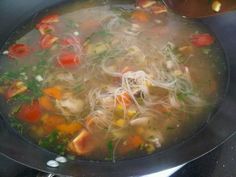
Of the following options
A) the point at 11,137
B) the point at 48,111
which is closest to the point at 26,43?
the point at 48,111

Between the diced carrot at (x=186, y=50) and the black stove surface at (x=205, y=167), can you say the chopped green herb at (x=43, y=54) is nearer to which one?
the black stove surface at (x=205, y=167)

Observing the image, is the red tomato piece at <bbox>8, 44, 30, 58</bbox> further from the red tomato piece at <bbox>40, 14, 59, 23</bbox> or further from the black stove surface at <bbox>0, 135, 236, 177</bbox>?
the black stove surface at <bbox>0, 135, 236, 177</bbox>

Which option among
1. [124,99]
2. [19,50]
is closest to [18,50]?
[19,50]

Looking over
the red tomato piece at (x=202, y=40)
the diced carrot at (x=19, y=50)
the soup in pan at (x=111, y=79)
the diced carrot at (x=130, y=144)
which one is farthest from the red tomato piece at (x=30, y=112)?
the red tomato piece at (x=202, y=40)

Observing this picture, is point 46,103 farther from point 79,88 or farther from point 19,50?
point 19,50

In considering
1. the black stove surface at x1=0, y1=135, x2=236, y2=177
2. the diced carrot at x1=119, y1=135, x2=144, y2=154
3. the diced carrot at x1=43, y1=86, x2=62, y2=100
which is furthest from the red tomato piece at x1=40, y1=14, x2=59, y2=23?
the diced carrot at x1=119, y1=135, x2=144, y2=154
